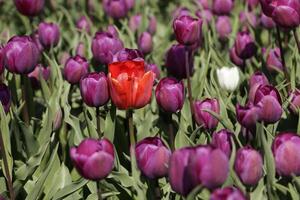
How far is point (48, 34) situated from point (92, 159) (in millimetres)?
1406

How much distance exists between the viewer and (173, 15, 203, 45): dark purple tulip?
2.02 m

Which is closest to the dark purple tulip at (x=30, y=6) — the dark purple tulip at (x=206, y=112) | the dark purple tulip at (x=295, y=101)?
the dark purple tulip at (x=206, y=112)

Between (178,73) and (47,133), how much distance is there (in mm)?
560

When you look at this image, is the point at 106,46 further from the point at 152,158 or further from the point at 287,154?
the point at 287,154

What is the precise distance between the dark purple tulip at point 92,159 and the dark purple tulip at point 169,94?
1.36 ft

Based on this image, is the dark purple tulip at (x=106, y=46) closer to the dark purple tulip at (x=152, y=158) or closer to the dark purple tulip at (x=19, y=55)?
the dark purple tulip at (x=19, y=55)

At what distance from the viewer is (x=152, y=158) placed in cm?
151

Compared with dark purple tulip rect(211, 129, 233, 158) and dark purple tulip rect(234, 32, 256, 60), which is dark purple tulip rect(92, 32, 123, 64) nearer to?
dark purple tulip rect(234, 32, 256, 60)

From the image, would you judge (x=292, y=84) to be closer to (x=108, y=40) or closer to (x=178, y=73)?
(x=178, y=73)

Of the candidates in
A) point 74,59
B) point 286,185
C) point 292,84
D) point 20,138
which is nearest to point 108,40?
point 74,59

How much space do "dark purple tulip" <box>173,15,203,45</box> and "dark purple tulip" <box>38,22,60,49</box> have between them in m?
0.85

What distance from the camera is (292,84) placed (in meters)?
2.18

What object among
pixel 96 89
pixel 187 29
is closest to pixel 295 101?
pixel 187 29

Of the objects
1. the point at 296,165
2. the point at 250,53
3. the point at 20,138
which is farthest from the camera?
the point at 250,53
